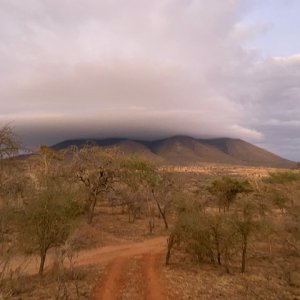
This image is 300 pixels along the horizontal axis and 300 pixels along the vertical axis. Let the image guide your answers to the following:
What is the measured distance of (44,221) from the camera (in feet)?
63.2

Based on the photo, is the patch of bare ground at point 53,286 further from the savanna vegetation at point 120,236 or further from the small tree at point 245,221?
the small tree at point 245,221

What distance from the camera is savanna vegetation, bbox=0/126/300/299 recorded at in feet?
53.9

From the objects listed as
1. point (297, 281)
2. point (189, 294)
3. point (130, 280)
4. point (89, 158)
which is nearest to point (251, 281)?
point (297, 281)

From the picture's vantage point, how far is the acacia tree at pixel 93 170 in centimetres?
3688

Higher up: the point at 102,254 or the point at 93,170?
the point at 93,170

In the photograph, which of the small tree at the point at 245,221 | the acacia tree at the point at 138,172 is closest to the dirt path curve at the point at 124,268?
the small tree at the point at 245,221

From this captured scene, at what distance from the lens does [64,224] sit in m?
19.7

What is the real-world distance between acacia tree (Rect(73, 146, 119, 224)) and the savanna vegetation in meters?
0.10

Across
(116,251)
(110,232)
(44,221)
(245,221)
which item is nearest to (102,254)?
(116,251)

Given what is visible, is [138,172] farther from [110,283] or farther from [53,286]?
[53,286]

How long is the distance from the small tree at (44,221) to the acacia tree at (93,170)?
16.5 meters

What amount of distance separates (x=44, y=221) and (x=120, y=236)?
1382 centimetres

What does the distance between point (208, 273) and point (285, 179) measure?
1139 inches

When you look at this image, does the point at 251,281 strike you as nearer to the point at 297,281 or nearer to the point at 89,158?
the point at 297,281
